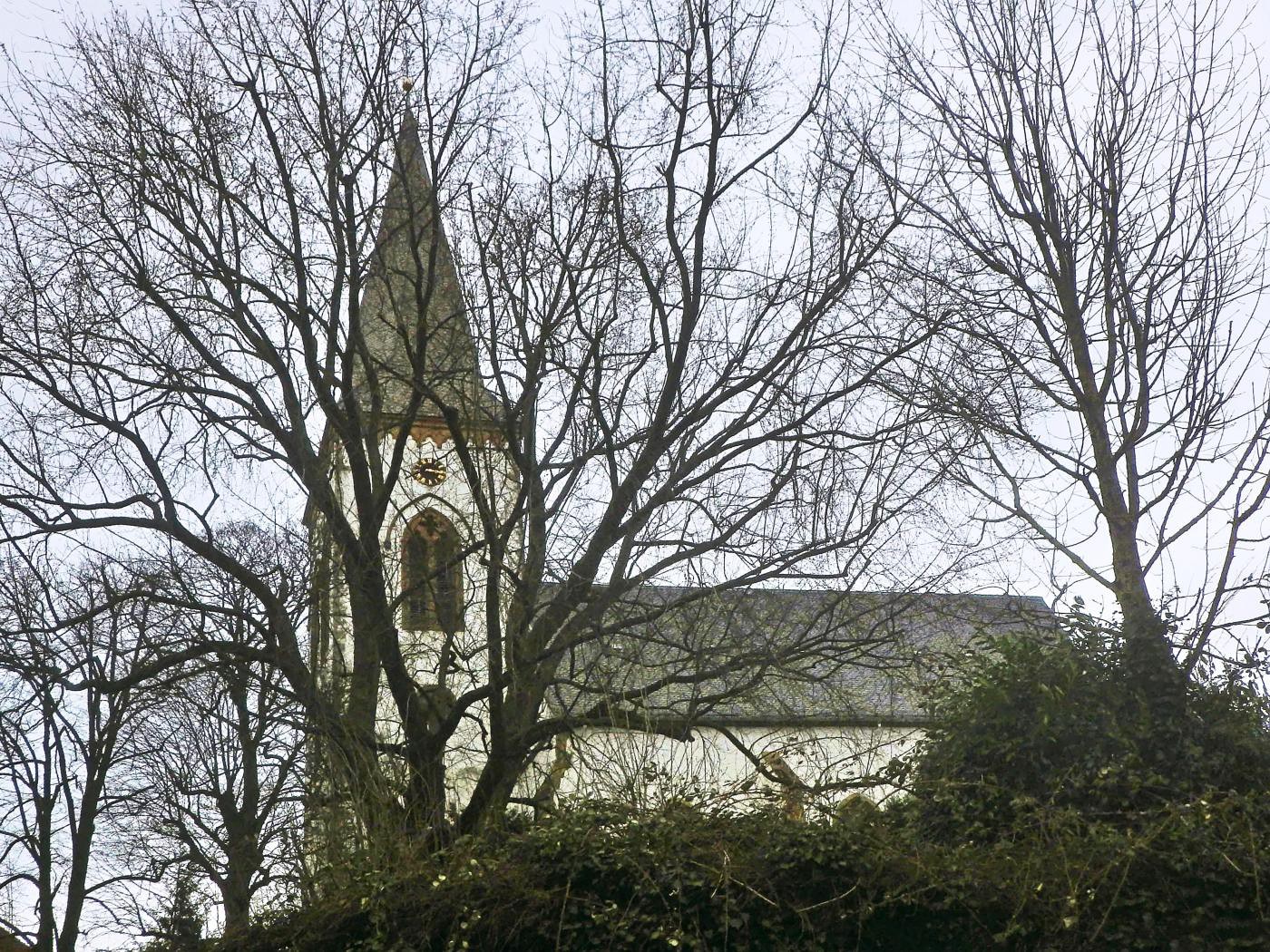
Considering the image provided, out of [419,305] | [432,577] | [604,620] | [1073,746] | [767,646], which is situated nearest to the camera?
[1073,746]

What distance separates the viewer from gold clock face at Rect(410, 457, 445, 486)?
12297mm

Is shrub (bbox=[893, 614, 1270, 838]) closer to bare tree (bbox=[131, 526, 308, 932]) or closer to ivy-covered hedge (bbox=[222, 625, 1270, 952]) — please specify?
ivy-covered hedge (bbox=[222, 625, 1270, 952])

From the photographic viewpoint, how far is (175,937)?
316 inches

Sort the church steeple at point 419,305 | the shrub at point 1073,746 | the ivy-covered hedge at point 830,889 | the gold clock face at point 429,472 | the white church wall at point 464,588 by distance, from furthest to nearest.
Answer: the gold clock face at point 429,472, the white church wall at point 464,588, the church steeple at point 419,305, the shrub at point 1073,746, the ivy-covered hedge at point 830,889

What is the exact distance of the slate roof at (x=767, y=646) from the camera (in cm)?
1103

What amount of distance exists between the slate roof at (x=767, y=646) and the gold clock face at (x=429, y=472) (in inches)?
76.2

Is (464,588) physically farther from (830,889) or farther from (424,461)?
(830,889)

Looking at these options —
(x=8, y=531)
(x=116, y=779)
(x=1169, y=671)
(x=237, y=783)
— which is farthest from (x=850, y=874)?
(x=116, y=779)

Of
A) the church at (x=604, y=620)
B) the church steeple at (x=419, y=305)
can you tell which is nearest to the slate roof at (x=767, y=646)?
the church at (x=604, y=620)

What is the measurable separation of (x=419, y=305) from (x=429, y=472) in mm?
1823

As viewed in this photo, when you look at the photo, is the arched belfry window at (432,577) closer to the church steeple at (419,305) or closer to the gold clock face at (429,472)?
the gold clock face at (429,472)

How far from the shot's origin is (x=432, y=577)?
11.8m

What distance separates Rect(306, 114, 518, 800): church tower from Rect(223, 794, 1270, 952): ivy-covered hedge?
418 centimetres

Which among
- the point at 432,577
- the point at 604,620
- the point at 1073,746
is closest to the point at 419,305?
the point at 432,577
